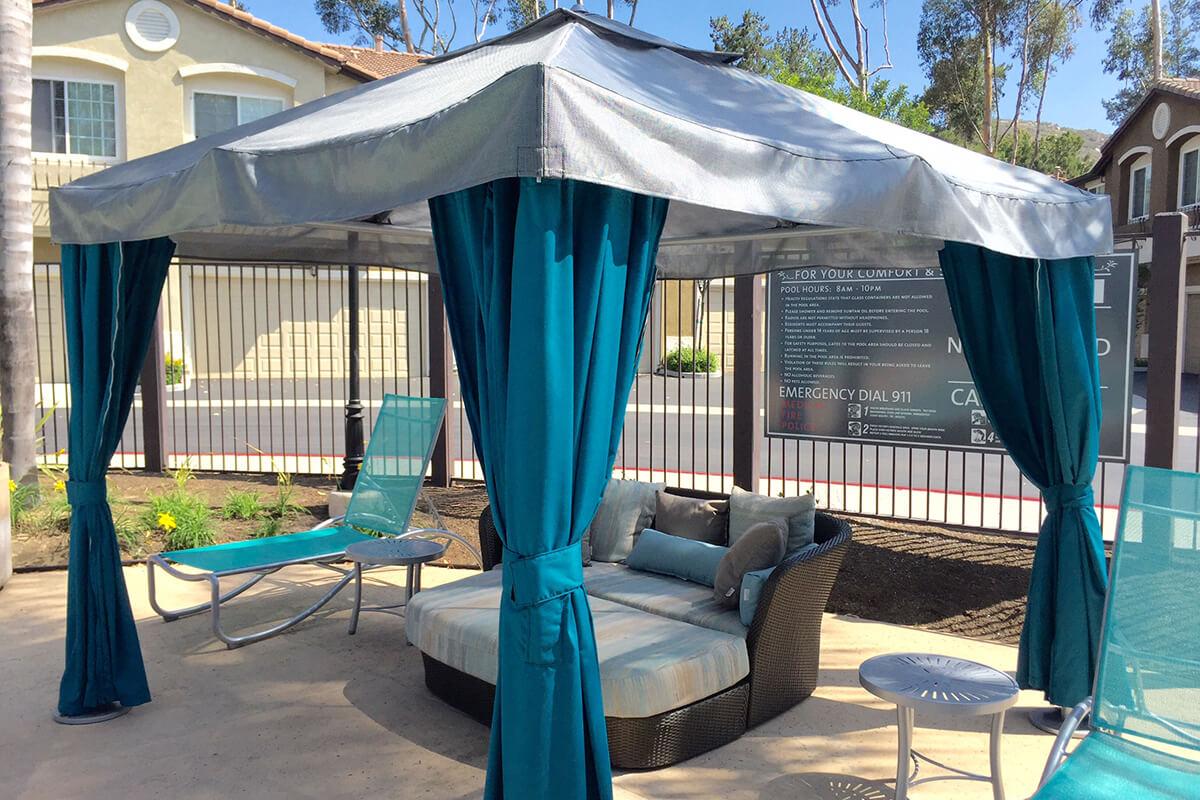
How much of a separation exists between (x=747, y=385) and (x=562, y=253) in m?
4.64

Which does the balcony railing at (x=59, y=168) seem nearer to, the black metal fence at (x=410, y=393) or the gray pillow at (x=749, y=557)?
the black metal fence at (x=410, y=393)

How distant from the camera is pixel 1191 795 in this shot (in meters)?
2.68

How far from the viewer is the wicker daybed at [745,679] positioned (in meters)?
3.67

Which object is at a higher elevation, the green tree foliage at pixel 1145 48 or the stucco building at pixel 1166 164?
the green tree foliage at pixel 1145 48

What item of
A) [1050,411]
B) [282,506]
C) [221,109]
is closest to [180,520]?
[282,506]

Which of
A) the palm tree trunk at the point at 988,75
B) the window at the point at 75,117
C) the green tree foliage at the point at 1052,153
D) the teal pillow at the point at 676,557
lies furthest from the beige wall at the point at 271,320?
the green tree foliage at the point at 1052,153

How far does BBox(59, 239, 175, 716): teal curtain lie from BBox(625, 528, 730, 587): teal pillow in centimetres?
253

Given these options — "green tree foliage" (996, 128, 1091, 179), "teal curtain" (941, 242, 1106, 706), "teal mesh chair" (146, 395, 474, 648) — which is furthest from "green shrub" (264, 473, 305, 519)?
"green tree foliage" (996, 128, 1091, 179)

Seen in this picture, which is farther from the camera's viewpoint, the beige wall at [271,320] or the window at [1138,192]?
the window at [1138,192]

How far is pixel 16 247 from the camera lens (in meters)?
7.40

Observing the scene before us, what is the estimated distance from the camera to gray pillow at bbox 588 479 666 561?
208 inches

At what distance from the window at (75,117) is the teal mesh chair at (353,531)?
56.5ft

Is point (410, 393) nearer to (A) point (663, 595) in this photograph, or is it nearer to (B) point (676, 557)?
(B) point (676, 557)

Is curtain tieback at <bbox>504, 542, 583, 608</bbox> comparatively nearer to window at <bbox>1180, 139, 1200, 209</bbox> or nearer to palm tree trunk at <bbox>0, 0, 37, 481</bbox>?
palm tree trunk at <bbox>0, 0, 37, 481</bbox>
